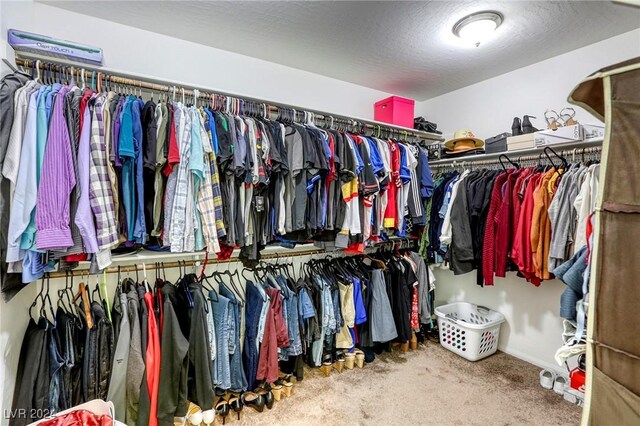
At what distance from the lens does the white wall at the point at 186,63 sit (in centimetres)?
183

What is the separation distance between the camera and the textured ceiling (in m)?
1.79

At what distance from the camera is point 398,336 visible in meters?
2.52

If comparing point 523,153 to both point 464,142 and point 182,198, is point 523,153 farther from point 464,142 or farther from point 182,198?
point 182,198

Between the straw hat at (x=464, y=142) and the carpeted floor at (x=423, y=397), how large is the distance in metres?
1.74

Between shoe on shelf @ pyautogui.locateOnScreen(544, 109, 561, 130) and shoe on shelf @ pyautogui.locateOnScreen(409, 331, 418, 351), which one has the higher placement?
shoe on shelf @ pyautogui.locateOnScreen(544, 109, 561, 130)

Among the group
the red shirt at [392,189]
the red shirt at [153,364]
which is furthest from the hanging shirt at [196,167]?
the red shirt at [392,189]

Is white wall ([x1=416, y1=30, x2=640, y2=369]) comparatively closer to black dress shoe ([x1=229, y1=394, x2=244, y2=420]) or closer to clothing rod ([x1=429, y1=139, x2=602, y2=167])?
clothing rod ([x1=429, y1=139, x2=602, y2=167])

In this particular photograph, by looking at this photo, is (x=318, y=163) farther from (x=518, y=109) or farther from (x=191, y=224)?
(x=518, y=109)

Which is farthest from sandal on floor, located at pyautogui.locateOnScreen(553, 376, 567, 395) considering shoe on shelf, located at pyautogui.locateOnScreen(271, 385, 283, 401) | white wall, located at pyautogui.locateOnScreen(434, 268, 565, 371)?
shoe on shelf, located at pyautogui.locateOnScreen(271, 385, 283, 401)

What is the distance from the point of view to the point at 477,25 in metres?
1.87

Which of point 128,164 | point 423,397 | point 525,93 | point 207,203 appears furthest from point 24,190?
point 525,93

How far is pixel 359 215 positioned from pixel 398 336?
109 centimetres

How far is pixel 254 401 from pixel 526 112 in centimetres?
292

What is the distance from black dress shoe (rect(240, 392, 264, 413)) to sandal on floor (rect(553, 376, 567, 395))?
1.93m
